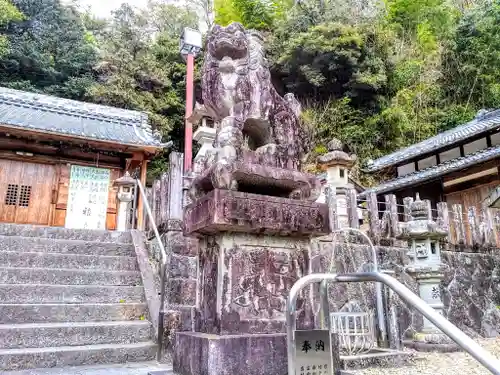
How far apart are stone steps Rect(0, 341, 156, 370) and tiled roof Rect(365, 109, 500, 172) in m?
14.9

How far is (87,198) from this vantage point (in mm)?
13656

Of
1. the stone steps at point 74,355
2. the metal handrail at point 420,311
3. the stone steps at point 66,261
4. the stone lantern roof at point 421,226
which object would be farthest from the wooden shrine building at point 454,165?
the metal handrail at point 420,311

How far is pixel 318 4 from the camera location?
76.7 ft

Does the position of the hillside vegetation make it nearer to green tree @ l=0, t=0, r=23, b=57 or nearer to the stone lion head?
green tree @ l=0, t=0, r=23, b=57

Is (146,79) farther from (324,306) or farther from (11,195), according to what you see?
(324,306)

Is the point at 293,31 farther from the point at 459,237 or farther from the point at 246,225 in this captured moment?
the point at 246,225

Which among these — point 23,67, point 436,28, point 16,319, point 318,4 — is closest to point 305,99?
point 318,4

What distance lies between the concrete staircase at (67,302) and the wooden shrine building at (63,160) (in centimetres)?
629

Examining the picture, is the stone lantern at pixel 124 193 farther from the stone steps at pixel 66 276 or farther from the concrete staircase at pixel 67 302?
the stone steps at pixel 66 276

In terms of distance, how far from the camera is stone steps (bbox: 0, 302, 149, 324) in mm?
4484

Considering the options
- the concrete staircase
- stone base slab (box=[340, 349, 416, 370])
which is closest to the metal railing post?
the concrete staircase

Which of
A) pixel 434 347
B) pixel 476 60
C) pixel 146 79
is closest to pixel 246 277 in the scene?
pixel 434 347

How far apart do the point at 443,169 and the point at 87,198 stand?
44.8 ft

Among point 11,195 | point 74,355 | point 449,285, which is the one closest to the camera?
point 74,355
